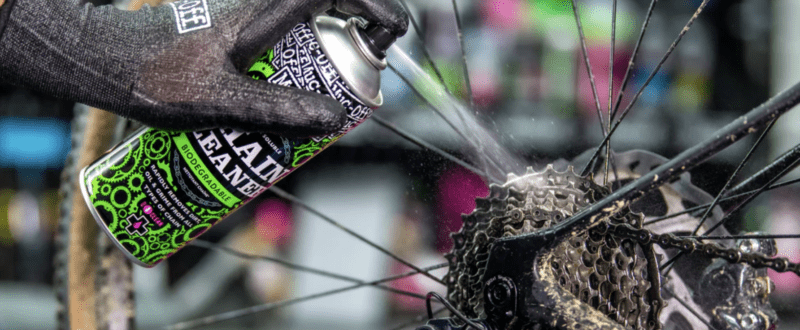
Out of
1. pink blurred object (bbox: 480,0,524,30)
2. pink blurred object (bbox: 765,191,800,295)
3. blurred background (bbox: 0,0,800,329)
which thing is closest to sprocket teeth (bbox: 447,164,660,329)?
blurred background (bbox: 0,0,800,329)

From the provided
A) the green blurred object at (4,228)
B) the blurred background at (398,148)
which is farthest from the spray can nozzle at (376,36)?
the green blurred object at (4,228)

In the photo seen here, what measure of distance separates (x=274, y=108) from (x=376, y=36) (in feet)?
0.35

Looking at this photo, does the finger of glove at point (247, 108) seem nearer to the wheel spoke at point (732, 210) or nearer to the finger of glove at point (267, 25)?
the finger of glove at point (267, 25)

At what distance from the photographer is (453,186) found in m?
0.71

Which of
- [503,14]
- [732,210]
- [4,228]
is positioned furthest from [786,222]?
[4,228]

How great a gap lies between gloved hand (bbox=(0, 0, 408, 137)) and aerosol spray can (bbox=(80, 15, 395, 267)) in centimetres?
2

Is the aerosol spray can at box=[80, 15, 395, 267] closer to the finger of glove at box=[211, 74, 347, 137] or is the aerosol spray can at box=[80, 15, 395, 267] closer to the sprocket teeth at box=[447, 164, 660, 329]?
the finger of glove at box=[211, 74, 347, 137]

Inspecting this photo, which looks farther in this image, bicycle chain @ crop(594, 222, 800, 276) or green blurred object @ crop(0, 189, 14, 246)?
green blurred object @ crop(0, 189, 14, 246)

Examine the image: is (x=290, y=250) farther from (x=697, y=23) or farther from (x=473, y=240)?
(x=473, y=240)

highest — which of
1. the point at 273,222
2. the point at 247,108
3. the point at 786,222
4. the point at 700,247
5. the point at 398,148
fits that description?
the point at 398,148

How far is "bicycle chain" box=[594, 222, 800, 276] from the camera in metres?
0.52

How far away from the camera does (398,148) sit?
111 inches

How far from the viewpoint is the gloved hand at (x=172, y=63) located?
19.9 inches

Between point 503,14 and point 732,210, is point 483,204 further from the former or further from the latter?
point 503,14
